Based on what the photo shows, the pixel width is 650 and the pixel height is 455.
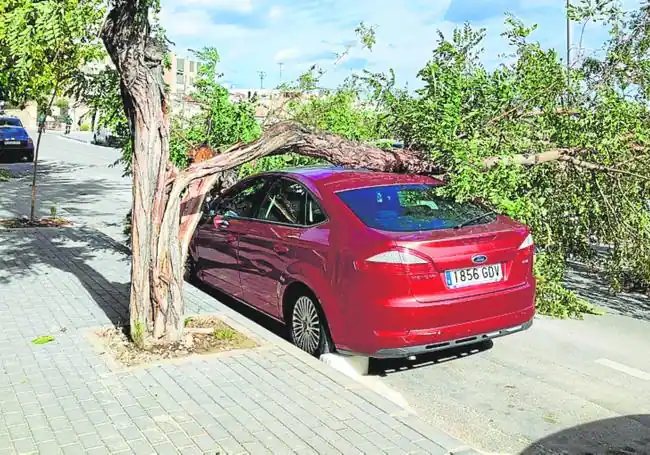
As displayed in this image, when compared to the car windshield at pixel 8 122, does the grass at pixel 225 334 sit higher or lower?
lower

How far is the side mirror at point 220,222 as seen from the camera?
281 inches

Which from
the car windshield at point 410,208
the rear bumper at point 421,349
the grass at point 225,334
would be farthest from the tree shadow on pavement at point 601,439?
the grass at point 225,334

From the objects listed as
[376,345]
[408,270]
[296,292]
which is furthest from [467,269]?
[296,292]

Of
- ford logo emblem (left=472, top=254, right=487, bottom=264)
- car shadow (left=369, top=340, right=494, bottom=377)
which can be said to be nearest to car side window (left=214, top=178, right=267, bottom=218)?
car shadow (left=369, top=340, right=494, bottom=377)

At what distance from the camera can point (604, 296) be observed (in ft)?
29.7

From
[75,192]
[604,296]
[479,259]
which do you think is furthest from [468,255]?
[75,192]

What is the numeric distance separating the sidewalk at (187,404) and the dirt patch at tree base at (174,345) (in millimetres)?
120

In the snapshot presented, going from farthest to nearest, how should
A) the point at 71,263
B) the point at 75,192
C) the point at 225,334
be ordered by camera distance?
the point at 75,192 < the point at 71,263 < the point at 225,334

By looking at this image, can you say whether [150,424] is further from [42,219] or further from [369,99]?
[42,219]

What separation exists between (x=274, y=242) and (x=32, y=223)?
8.01 meters

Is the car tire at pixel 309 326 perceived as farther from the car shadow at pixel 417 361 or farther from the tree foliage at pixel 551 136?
the tree foliage at pixel 551 136

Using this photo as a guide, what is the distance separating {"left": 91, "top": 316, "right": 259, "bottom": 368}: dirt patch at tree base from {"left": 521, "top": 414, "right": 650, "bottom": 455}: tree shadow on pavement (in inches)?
96.3

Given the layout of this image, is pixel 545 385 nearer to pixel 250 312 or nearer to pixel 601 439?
pixel 601 439

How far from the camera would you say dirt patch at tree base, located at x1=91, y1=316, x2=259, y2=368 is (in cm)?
539
